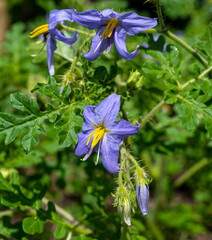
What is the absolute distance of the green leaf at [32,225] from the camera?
5.77 ft

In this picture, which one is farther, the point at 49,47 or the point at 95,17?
the point at 49,47

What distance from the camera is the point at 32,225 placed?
1791 millimetres

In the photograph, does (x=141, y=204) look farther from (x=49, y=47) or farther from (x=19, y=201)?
(x=49, y=47)

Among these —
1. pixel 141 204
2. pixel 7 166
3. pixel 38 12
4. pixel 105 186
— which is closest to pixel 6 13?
pixel 38 12

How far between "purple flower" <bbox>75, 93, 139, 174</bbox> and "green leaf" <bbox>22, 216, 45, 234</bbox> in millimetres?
594

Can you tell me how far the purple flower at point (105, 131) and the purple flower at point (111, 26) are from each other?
9.4 inches

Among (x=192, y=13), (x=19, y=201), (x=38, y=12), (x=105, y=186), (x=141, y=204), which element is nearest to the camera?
(x=141, y=204)

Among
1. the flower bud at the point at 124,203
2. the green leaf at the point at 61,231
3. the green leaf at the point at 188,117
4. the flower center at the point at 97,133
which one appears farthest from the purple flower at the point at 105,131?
the green leaf at the point at 61,231

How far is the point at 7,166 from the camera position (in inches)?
87.0

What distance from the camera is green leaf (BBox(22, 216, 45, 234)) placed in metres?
1.76

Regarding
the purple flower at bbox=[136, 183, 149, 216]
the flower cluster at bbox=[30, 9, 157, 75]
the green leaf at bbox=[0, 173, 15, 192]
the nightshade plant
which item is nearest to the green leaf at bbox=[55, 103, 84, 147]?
the nightshade plant

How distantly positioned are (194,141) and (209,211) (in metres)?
1.21

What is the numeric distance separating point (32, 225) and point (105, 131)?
0.74 m

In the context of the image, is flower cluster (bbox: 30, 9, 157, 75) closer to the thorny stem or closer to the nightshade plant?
the nightshade plant
